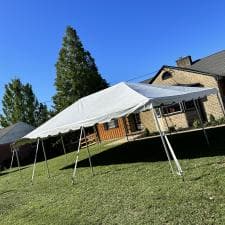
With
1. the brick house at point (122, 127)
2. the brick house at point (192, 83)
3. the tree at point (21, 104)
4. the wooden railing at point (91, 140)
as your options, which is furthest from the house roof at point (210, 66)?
the tree at point (21, 104)

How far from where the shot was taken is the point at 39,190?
11914 millimetres

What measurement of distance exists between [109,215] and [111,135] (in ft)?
76.3

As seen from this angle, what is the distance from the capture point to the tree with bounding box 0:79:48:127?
41812 mm

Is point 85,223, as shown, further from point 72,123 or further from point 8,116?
point 8,116

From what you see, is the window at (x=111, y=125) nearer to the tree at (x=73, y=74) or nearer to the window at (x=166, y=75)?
the tree at (x=73, y=74)

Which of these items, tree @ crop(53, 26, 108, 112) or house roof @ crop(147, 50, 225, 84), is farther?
tree @ crop(53, 26, 108, 112)

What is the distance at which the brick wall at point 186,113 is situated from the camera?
2334 cm

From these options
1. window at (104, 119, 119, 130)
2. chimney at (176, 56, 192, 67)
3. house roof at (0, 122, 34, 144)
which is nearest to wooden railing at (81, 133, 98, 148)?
window at (104, 119, 119, 130)

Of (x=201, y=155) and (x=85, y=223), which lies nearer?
(x=85, y=223)

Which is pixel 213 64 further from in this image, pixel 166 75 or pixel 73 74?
pixel 73 74

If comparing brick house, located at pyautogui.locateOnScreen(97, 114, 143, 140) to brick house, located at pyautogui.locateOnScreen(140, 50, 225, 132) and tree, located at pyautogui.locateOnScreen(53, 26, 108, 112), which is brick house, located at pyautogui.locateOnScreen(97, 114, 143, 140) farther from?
tree, located at pyautogui.locateOnScreen(53, 26, 108, 112)

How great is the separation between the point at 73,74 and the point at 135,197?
2752cm

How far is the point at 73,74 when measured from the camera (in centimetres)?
3441

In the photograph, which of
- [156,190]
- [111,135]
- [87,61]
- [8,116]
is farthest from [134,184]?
[8,116]
